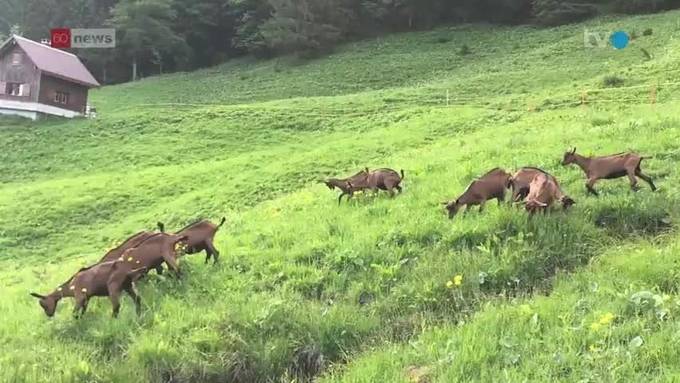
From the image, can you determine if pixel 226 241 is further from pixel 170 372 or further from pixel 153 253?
pixel 170 372

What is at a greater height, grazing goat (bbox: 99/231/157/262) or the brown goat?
the brown goat

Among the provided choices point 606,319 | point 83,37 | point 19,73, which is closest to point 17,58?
point 19,73

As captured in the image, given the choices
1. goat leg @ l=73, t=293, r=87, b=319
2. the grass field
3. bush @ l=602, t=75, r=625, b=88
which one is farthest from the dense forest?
goat leg @ l=73, t=293, r=87, b=319

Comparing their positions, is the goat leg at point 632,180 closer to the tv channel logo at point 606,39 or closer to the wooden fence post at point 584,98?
the wooden fence post at point 584,98

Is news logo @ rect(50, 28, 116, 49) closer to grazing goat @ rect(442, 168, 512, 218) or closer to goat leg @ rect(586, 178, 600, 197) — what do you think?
grazing goat @ rect(442, 168, 512, 218)

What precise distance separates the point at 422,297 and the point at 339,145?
68.6 ft

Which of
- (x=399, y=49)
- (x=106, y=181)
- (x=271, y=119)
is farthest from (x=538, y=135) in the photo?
(x=399, y=49)

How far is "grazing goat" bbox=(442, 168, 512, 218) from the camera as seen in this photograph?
444 inches

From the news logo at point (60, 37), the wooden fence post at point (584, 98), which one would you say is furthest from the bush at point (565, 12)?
the news logo at point (60, 37)

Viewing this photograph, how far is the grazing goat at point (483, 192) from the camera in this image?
1127 cm

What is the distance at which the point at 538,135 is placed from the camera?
19.1m

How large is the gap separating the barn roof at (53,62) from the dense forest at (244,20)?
69.3 feet

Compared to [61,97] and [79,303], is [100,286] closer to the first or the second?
[79,303]

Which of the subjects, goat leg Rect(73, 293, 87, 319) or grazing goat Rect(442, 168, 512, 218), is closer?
goat leg Rect(73, 293, 87, 319)
